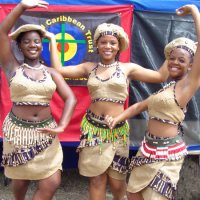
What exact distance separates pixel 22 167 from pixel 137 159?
901 millimetres

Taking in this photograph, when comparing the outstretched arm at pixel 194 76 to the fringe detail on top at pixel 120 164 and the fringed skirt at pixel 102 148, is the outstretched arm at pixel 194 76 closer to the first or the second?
the fringed skirt at pixel 102 148

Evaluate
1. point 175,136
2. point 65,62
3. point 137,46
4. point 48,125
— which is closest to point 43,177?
point 48,125

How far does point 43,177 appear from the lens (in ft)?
10.6

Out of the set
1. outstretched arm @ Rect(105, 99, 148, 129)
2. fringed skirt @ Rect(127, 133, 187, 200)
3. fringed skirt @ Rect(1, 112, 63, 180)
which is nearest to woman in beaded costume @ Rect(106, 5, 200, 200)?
fringed skirt @ Rect(127, 133, 187, 200)

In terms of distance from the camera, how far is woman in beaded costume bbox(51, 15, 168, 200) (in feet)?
11.1

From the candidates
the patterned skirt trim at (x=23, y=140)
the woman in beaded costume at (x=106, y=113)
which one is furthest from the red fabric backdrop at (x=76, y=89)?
the patterned skirt trim at (x=23, y=140)

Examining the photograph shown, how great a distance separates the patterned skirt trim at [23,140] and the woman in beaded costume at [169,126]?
803mm

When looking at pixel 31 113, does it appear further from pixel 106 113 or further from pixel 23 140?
pixel 106 113

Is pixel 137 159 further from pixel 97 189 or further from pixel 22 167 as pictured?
pixel 22 167

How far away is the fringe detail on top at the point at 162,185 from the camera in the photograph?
3.01m

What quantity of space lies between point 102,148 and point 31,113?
26.6 inches

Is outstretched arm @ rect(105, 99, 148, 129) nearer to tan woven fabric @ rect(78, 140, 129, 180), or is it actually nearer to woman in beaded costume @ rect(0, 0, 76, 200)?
tan woven fabric @ rect(78, 140, 129, 180)

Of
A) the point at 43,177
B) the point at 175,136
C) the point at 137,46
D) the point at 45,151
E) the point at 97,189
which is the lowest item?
the point at 97,189

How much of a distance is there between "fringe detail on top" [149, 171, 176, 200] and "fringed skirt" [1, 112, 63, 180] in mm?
802
